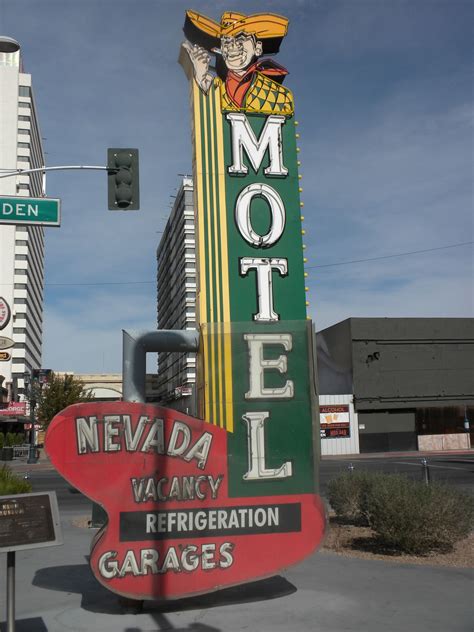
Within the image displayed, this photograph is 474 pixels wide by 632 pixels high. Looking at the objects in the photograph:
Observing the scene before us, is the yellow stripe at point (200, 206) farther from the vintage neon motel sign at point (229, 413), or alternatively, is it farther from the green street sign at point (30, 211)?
the green street sign at point (30, 211)

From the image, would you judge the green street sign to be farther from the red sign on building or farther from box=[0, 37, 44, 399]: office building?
box=[0, 37, 44, 399]: office building

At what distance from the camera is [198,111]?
10570 mm

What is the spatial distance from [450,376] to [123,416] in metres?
45.2

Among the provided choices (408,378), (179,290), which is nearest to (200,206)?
(408,378)

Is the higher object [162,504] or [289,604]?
[162,504]

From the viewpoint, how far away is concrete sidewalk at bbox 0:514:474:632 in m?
7.53

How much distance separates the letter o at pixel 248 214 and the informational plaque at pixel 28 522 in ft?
16.8

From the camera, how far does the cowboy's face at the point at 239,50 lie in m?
11.1

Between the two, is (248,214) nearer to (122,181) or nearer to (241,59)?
(241,59)

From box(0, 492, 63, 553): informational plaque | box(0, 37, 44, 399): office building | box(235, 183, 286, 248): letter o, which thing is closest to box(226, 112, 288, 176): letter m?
box(235, 183, 286, 248): letter o

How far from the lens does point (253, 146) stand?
1058cm

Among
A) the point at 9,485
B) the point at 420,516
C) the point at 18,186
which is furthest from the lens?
the point at 18,186

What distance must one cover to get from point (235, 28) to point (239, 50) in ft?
1.33

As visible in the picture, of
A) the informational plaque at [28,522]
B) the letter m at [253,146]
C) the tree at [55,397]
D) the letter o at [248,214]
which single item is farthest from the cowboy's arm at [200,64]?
the tree at [55,397]
